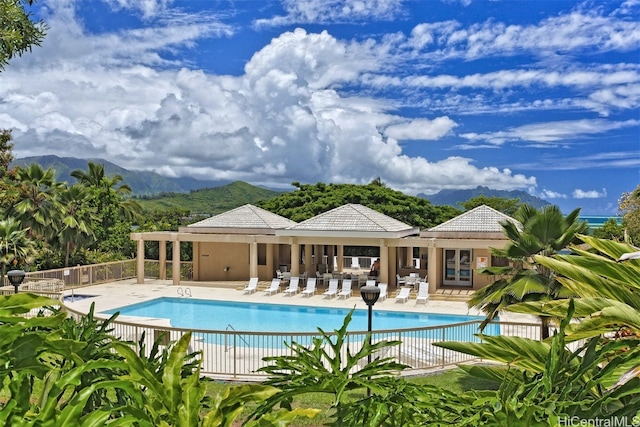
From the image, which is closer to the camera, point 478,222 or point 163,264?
point 478,222

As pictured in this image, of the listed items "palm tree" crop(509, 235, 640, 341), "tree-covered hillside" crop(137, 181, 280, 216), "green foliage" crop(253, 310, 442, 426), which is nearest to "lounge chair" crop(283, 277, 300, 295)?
"palm tree" crop(509, 235, 640, 341)

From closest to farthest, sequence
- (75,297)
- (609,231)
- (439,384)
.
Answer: (439,384) → (75,297) → (609,231)

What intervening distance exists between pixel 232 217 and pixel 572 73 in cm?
11335

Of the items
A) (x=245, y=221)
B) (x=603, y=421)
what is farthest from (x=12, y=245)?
(x=603, y=421)

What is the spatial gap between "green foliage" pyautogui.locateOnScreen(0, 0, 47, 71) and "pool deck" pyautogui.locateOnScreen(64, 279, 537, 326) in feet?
35.9

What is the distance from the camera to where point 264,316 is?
867 inches

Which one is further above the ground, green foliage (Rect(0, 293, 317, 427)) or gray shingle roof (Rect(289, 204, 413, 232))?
gray shingle roof (Rect(289, 204, 413, 232))

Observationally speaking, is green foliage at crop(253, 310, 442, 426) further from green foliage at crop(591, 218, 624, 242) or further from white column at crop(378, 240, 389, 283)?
green foliage at crop(591, 218, 624, 242)

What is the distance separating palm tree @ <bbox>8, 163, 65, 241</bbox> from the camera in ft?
88.8

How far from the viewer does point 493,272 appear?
11.2 meters

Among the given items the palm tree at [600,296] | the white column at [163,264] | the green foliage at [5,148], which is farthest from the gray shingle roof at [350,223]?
the palm tree at [600,296]

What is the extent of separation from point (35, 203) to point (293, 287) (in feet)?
46.4

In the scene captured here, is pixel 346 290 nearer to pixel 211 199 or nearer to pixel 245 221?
pixel 245 221

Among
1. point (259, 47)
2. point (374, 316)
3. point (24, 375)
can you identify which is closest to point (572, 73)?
point (259, 47)
